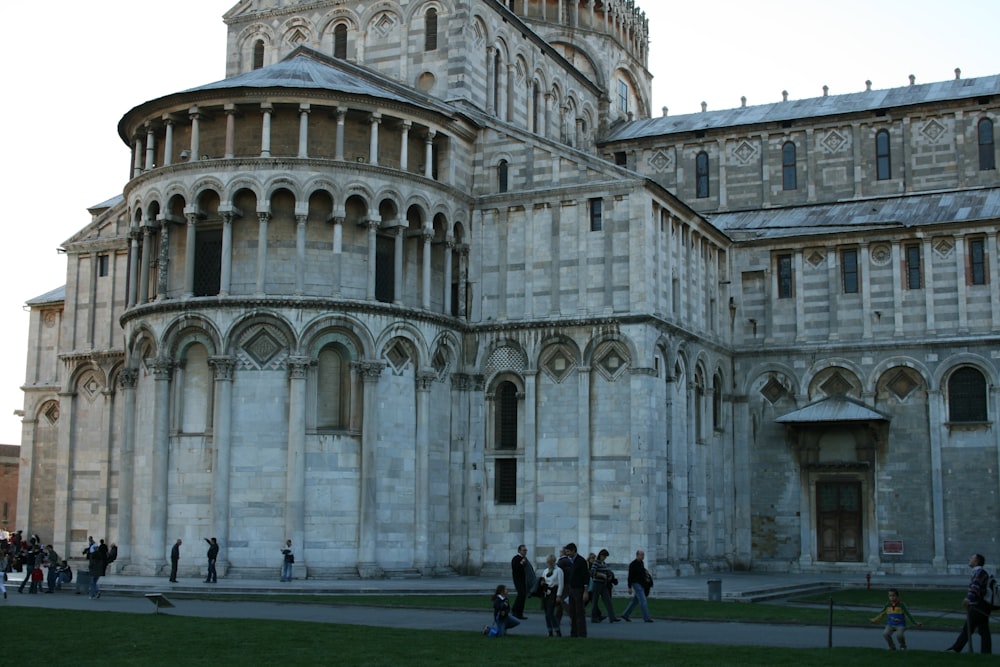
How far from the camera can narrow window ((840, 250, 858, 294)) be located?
→ 47938 millimetres

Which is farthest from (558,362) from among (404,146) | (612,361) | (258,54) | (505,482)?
(258,54)

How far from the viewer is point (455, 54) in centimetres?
4531

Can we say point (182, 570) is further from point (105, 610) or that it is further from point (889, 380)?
point (889, 380)

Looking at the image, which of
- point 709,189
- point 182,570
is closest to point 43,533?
point 182,570

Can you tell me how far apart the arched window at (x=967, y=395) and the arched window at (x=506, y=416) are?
15927 mm

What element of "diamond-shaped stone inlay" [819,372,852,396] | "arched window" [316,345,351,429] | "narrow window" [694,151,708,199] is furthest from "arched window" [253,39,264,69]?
"diamond-shaped stone inlay" [819,372,852,396]

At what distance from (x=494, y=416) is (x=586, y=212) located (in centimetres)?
734

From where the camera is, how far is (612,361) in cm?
4053

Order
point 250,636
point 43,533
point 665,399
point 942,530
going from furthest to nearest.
A: point 43,533, point 942,530, point 665,399, point 250,636

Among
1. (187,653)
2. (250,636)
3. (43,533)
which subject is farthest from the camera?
(43,533)

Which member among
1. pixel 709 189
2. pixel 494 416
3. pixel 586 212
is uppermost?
pixel 709 189

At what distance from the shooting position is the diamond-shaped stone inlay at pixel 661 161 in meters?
56.0

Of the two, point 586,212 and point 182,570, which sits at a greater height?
point 586,212

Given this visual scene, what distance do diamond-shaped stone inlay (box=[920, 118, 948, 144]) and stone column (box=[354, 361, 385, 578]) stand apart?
26552 millimetres
